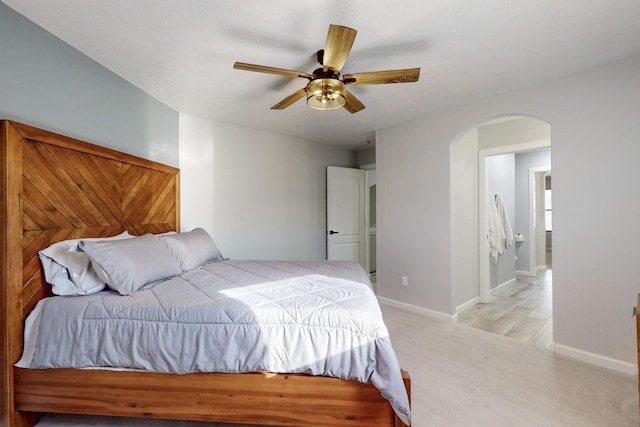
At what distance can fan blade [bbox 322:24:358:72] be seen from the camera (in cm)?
142

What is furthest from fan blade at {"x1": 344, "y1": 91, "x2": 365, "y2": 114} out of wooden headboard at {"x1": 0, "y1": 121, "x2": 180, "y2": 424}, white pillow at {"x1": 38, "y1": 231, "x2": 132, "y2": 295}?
white pillow at {"x1": 38, "y1": 231, "x2": 132, "y2": 295}

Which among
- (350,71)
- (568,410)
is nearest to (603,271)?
(568,410)

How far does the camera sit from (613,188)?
7.02 ft

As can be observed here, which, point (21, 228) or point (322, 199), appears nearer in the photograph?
point (21, 228)

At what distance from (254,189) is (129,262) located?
2217 mm

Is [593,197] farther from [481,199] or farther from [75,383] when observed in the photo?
[75,383]

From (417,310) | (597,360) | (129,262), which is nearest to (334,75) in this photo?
(129,262)

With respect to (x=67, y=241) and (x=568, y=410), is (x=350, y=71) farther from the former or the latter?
(x=568, y=410)

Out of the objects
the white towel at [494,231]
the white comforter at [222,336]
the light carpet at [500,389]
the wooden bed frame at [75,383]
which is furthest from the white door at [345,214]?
the wooden bed frame at [75,383]

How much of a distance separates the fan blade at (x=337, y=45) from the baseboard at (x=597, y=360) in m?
2.91

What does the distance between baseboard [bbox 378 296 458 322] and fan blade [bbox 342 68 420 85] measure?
2.58m

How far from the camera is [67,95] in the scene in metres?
1.96

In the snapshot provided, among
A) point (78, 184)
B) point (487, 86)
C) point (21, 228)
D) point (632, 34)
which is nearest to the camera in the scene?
point (21, 228)

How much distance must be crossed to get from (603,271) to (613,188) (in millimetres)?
653
